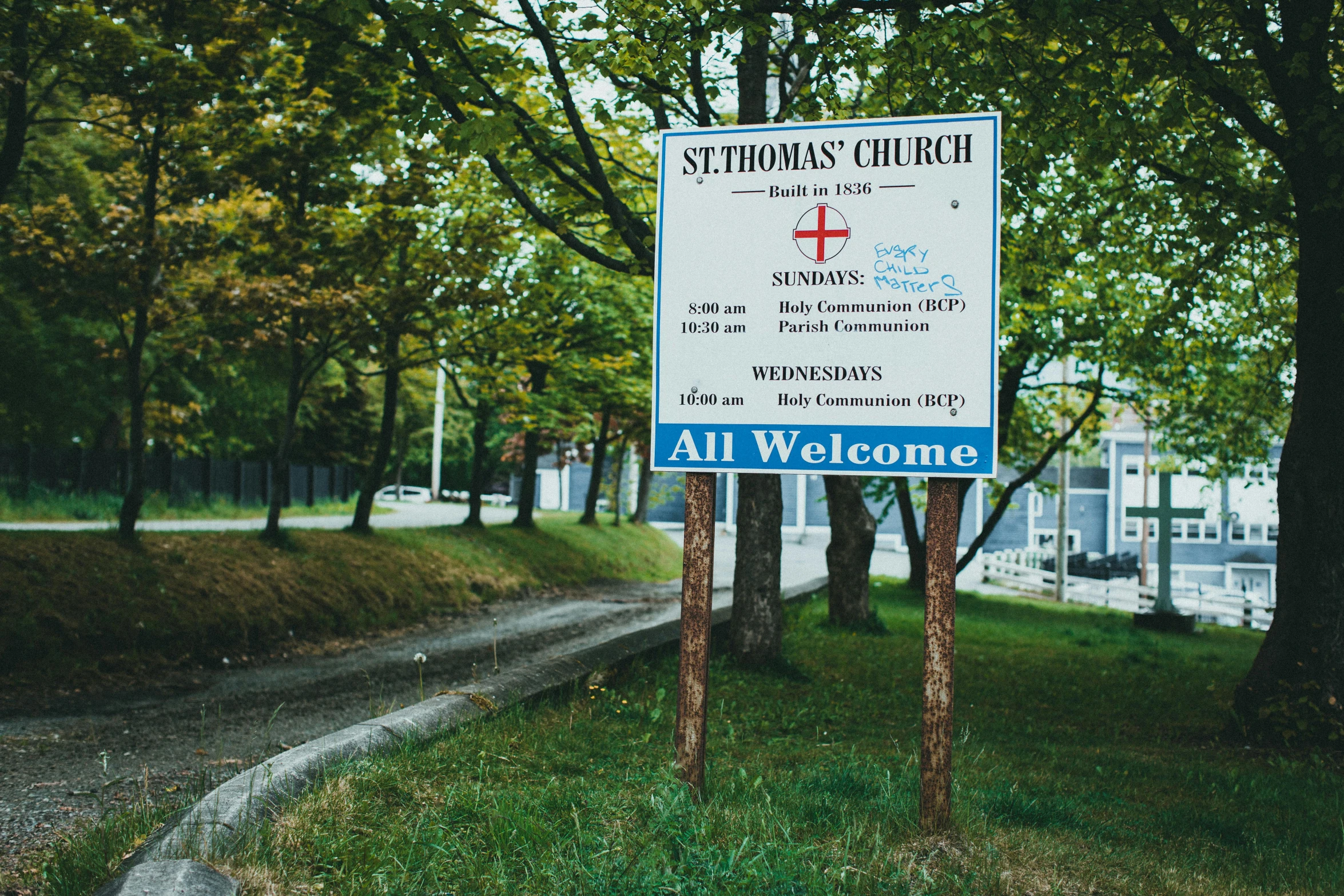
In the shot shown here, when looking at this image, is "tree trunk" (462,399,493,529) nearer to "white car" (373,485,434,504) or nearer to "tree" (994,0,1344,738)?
"tree" (994,0,1344,738)

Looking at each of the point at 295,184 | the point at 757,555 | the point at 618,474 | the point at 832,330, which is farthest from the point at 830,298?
the point at 618,474

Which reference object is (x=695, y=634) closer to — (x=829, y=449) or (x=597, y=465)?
(x=829, y=449)

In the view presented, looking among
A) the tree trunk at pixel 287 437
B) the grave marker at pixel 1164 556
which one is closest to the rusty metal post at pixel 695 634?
the tree trunk at pixel 287 437

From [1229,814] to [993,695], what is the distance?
446 cm

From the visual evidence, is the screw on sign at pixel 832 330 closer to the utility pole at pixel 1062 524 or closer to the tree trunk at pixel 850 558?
the tree trunk at pixel 850 558

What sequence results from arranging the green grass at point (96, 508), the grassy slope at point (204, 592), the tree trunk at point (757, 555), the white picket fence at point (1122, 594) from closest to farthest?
the grassy slope at point (204, 592) → the tree trunk at point (757, 555) → the green grass at point (96, 508) → the white picket fence at point (1122, 594)

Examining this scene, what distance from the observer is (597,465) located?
2733 cm

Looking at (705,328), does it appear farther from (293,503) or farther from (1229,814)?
(293,503)

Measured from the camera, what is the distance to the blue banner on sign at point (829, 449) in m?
4.28

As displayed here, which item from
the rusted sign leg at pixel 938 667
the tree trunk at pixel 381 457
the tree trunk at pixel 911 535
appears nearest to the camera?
the rusted sign leg at pixel 938 667

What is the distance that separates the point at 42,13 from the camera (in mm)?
8195

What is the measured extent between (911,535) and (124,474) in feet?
53.5

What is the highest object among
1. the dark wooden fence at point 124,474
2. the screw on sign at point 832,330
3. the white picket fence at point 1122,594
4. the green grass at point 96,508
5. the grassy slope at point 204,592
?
the screw on sign at point 832,330

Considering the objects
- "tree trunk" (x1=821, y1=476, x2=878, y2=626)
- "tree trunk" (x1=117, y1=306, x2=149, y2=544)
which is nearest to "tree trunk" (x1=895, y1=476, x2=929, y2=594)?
"tree trunk" (x1=821, y1=476, x2=878, y2=626)
